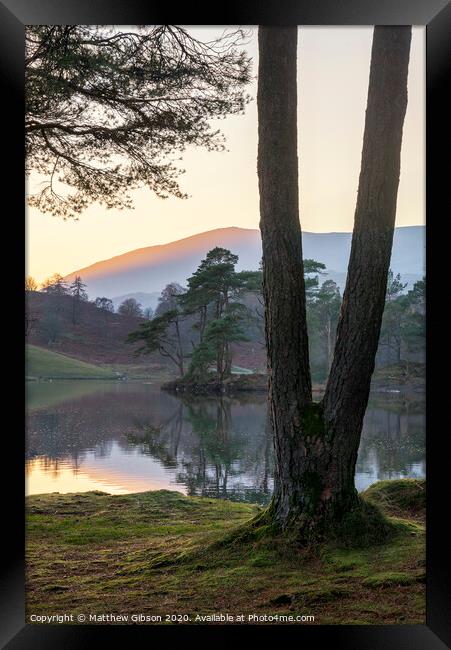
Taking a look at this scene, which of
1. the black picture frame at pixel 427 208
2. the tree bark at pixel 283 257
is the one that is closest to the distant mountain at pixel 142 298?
the tree bark at pixel 283 257

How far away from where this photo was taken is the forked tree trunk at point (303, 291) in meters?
3.10

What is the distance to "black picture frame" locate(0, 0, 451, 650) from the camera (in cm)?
262

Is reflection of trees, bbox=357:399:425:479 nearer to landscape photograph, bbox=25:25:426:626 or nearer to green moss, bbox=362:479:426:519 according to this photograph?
landscape photograph, bbox=25:25:426:626

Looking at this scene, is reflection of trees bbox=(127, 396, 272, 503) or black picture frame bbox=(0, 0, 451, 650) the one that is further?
reflection of trees bbox=(127, 396, 272, 503)

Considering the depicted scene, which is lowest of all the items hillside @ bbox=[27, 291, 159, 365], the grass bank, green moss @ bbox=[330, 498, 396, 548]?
green moss @ bbox=[330, 498, 396, 548]

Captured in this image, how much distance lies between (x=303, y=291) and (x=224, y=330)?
4020 millimetres

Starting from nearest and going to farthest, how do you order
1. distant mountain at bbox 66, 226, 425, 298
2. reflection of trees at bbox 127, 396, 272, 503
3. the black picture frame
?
1. the black picture frame
2. distant mountain at bbox 66, 226, 425, 298
3. reflection of trees at bbox 127, 396, 272, 503

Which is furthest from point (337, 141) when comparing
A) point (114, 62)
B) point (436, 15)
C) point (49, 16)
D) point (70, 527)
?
point (70, 527)

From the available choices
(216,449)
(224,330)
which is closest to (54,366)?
(216,449)

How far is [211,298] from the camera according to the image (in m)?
7.73

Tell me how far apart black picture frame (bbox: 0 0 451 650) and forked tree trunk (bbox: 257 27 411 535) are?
45cm

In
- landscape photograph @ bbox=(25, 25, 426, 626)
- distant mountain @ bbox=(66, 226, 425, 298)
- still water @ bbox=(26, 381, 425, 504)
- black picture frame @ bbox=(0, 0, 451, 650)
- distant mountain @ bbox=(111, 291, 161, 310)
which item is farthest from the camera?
distant mountain @ bbox=(111, 291, 161, 310)

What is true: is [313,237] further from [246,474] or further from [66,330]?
[66,330]

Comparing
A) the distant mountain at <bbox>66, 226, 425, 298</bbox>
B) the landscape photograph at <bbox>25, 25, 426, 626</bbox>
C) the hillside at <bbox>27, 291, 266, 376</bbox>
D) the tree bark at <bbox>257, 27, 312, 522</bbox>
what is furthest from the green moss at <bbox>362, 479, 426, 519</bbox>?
the hillside at <bbox>27, 291, 266, 376</bbox>
